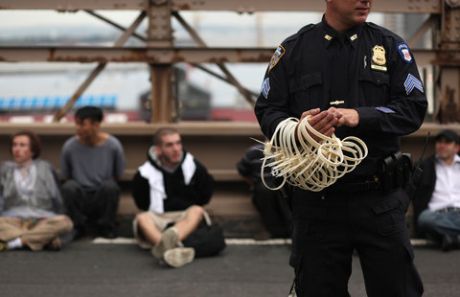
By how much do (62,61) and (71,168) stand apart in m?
1.04

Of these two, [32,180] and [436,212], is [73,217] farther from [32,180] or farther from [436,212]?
[436,212]

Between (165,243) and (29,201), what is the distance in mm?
1505

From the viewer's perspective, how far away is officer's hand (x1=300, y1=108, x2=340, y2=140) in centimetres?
303

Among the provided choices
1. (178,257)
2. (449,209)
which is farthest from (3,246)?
(449,209)

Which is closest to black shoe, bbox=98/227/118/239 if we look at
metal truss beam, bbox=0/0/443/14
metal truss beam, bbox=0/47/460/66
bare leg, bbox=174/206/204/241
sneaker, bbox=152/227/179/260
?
bare leg, bbox=174/206/204/241

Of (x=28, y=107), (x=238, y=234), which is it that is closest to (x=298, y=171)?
(x=238, y=234)

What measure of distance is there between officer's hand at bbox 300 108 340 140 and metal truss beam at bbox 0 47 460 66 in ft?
14.3

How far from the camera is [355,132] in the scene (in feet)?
10.7

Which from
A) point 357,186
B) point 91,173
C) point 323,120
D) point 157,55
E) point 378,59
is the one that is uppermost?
point 157,55

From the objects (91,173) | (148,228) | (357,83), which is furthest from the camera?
(91,173)

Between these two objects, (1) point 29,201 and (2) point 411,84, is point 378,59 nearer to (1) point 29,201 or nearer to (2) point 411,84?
(2) point 411,84

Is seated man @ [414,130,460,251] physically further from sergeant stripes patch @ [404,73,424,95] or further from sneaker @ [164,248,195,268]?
sergeant stripes patch @ [404,73,424,95]

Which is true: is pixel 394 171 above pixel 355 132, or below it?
below

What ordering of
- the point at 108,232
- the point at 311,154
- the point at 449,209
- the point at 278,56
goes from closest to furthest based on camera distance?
the point at 311,154 < the point at 278,56 < the point at 449,209 < the point at 108,232
